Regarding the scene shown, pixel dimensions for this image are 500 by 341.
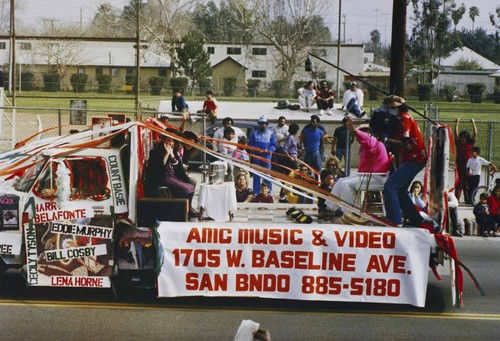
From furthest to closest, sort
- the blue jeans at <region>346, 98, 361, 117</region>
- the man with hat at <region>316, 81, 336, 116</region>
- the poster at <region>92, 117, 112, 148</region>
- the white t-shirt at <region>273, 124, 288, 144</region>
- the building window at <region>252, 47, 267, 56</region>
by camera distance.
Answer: the building window at <region>252, 47, 267, 56</region> → the man with hat at <region>316, 81, 336, 116</region> → the blue jeans at <region>346, 98, 361, 117</region> → the white t-shirt at <region>273, 124, 288, 144</region> → the poster at <region>92, 117, 112, 148</region>

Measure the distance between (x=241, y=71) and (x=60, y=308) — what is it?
202 feet

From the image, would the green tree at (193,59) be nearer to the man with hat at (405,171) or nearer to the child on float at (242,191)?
the child on float at (242,191)

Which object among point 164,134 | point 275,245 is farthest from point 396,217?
point 164,134

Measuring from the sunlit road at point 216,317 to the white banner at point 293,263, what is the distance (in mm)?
271

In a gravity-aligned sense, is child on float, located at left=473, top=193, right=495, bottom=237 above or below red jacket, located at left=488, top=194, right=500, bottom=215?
below

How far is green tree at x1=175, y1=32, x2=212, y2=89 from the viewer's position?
62469 mm

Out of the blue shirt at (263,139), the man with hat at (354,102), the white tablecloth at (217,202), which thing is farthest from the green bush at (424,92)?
the white tablecloth at (217,202)

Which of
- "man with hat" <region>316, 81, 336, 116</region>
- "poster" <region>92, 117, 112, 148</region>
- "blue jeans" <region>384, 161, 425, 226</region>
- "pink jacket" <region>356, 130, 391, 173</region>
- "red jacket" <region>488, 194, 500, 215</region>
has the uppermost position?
"man with hat" <region>316, 81, 336, 116</region>

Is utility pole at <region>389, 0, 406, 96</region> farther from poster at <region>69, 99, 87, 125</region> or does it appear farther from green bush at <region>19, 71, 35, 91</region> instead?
green bush at <region>19, 71, 35, 91</region>

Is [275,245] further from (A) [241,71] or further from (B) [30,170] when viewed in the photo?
(A) [241,71]

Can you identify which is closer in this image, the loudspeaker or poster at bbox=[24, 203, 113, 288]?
poster at bbox=[24, 203, 113, 288]

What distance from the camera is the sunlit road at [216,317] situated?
924 cm

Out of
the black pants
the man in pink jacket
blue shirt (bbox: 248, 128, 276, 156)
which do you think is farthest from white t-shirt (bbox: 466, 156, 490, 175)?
the man in pink jacket

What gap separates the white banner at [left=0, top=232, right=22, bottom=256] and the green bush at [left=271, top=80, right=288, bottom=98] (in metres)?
47.4
